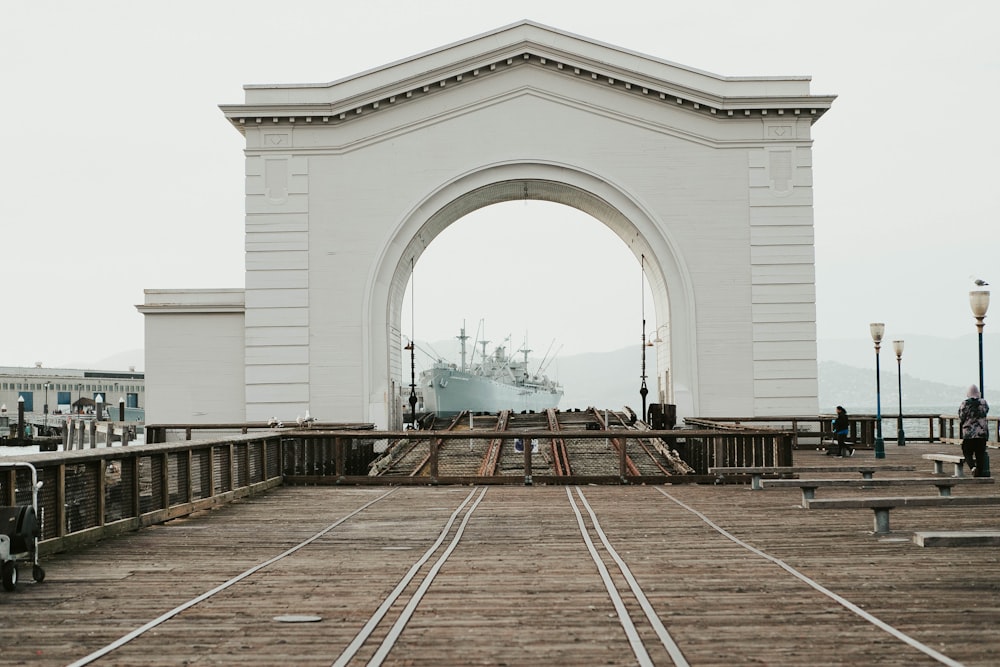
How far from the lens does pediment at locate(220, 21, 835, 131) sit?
36500 mm

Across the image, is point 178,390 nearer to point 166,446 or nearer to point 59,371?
point 166,446

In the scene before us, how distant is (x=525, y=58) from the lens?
122ft

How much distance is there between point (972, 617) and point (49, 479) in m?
8.43

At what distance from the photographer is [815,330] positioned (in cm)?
3681

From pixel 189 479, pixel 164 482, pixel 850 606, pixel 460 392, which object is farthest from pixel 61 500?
pixel 460 392

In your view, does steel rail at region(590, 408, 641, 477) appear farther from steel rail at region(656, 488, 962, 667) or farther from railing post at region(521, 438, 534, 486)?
steel rail at region(656, 488, 962, 667)

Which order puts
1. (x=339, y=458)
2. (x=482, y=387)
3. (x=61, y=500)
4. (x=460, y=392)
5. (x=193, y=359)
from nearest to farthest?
(x=61, y=500)
(x=339, y=458)
(x=193, y=359)
(x=460, y=392)
(x=482, y=387)

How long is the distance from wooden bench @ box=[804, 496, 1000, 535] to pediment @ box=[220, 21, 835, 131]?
25.3m

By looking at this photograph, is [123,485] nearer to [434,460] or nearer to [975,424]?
[434,460]

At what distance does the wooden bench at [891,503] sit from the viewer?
12012 mm

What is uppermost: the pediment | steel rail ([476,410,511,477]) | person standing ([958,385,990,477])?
the pediment

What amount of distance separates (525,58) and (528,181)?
151 inches

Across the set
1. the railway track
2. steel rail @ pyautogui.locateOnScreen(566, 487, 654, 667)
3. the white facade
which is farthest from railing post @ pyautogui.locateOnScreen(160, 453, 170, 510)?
the white facade

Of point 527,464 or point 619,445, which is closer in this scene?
point 527,464
